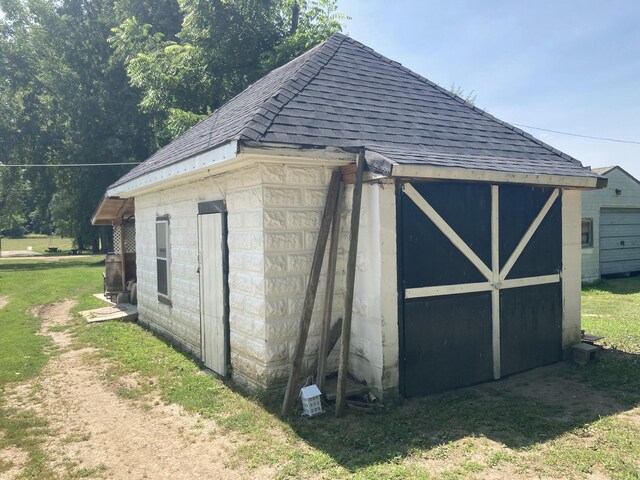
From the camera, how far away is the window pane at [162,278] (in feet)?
27.5

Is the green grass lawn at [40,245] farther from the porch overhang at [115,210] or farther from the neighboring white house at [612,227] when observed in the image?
the neighboring white house at [612,227]

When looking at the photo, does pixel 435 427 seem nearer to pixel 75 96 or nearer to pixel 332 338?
pixel 332 338

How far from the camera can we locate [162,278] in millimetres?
8625

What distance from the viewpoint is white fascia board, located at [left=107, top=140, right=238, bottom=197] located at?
470 centimetres

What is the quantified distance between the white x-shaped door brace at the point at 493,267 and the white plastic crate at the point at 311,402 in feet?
4.61

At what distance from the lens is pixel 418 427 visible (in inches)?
174

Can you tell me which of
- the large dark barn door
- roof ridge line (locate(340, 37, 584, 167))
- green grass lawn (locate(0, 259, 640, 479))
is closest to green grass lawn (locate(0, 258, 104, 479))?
green grass lawn (locate(0, 259, 640, 479))

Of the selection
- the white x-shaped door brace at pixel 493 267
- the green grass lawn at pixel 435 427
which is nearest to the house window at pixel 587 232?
the green grass lawn at pixel 435 427

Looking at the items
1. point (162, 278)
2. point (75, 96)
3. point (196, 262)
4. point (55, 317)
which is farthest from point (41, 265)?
point (196, 262)

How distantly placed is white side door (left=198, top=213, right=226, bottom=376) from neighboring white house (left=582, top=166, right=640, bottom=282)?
12.9m

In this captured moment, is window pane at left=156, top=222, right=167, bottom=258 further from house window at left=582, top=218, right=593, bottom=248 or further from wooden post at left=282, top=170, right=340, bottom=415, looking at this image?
house window at left=582, top=218, right=593, bottom=248

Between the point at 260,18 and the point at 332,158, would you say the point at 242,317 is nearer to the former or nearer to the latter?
the point at 332,158

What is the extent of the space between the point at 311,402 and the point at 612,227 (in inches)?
595

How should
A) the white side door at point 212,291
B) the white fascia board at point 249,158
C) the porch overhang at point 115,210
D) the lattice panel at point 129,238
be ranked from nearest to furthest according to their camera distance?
1. the white fascia board at point 249,158
2. the white side door at point 212,291
3. the porch overhang at point 115,210
4. the lattice panel at point 129,238
